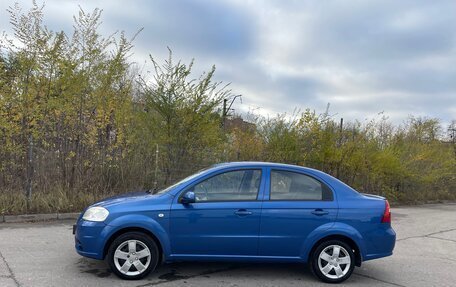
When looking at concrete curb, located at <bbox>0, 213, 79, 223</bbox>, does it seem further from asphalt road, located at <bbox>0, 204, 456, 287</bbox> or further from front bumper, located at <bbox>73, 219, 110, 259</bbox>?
front bumper, located at <bbox>73, 219, 110, 259</bbox>

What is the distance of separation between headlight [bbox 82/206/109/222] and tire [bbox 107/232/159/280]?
342 millimetres

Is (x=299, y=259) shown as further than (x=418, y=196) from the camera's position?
No

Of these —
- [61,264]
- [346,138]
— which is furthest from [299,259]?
[346,138]

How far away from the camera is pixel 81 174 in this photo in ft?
35.1

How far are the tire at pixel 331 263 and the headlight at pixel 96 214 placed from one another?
2890 mm

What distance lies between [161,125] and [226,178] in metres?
6.37

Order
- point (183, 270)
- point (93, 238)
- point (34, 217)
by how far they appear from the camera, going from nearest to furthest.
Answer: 1. point (93, 238)
2. point (183, 270)
3. point (34, 217)

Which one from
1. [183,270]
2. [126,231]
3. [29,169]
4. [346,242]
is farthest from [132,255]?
[29,169]

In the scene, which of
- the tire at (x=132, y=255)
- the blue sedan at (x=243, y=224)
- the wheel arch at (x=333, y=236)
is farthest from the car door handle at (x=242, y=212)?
the tire at (x=132, y=255)

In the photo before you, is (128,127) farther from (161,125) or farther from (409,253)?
(409,253)

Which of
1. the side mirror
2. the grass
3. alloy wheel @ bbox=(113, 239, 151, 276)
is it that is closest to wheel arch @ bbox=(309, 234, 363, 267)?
the side mirror

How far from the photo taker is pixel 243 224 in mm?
5375

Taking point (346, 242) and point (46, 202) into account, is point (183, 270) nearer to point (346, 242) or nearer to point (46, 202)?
Answer: point (346, 242)

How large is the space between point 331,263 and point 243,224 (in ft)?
4.49
